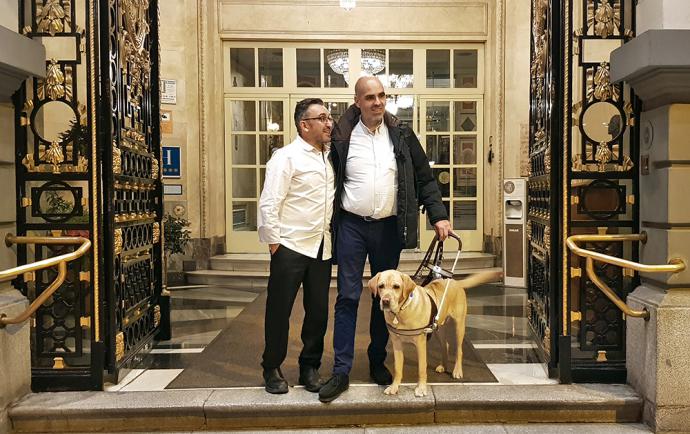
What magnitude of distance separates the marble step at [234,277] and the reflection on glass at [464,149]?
1.85m

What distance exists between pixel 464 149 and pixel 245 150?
135 inches

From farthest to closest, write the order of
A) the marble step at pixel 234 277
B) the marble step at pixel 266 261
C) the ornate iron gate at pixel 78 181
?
the marble step at pixel 266 261 < the marble step at pixel 234 277 < the ornate iron gate at pixel 78 181

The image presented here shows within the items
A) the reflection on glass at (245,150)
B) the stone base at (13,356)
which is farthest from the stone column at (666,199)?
the reflection on glass at (245,150)

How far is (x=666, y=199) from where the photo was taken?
3283 millimetres

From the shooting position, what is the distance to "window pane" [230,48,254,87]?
31.1 ft

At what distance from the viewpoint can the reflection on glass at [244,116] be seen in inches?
375

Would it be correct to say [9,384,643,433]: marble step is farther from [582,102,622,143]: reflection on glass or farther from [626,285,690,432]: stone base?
[582,102,622,143]: reflection on glass

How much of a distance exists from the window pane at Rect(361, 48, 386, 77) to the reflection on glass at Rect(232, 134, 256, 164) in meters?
2.07

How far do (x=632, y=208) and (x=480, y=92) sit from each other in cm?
607

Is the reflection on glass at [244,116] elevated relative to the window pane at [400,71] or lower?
lower

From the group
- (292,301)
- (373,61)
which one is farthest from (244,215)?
(292,301)

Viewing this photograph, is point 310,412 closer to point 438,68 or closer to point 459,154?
point 459,154

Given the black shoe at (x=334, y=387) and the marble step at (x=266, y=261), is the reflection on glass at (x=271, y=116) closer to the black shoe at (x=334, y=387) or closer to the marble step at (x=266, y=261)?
the marble step at (x=266, y=261)

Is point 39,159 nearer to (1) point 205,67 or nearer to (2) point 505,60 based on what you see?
(1) point 205,67
